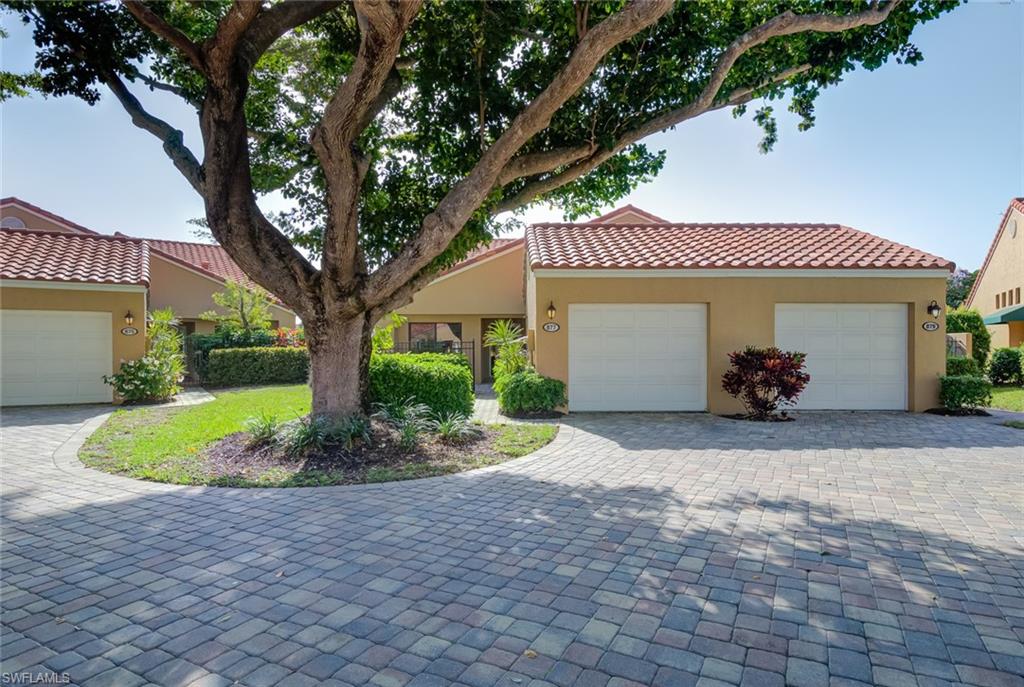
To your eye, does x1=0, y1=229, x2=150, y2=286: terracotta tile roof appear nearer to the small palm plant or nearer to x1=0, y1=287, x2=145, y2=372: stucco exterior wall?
x1=0, y1=287, x2=145, y2=372: stucco exterior wall

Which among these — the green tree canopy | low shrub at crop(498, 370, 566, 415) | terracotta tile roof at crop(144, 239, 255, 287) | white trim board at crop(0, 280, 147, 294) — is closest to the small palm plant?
low shrub at crop(498, 370, 566, 415)

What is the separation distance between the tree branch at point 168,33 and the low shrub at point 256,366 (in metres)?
12.1

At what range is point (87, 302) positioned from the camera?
1394 centimetres

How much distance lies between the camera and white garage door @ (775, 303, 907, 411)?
1205 cm

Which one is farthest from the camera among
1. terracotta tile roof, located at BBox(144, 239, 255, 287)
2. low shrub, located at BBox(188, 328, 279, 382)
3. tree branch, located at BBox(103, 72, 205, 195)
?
terracotta tile roof, located at BBox(144, 239, 255, 287)

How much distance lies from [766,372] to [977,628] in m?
7.95

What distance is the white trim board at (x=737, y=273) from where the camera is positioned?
11.8 metres

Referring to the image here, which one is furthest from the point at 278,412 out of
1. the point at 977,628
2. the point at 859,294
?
the point at 859,294

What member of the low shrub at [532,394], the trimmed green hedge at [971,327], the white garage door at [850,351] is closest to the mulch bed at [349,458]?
the low shrub at [532,394]

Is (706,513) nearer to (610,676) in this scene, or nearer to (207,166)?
(610,676)

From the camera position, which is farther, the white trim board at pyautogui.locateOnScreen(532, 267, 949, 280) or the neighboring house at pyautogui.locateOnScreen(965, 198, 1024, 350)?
the neighboring house at pyautogui.locateOnScreen(965, 198, 1024, 350)

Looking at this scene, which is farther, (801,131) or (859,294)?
(859,294)

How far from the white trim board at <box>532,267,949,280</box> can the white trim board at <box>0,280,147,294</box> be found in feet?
35.6

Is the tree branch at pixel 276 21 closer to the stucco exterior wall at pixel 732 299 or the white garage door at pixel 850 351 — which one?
the stucco exterior wall at pixel 732 299
